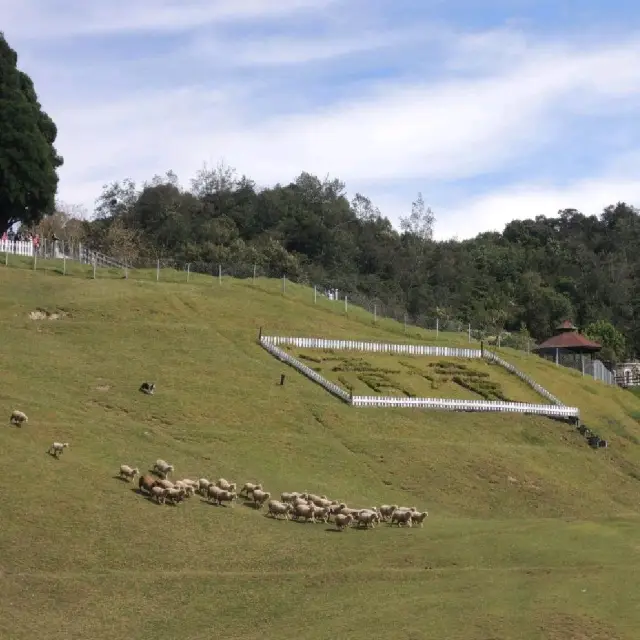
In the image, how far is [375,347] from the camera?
82.5 meters

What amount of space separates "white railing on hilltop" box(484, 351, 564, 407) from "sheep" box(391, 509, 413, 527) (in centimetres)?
3685

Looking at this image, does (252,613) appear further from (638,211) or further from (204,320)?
(638,211)

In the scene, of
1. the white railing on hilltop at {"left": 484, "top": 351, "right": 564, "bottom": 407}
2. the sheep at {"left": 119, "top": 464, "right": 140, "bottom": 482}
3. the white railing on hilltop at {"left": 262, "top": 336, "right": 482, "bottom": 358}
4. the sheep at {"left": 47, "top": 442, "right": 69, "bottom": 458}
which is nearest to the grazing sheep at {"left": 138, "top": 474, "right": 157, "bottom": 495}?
the sheep at {"left": 119, "top": 464, "right": 140, "bottom": 482}

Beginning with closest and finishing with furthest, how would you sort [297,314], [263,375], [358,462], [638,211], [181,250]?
[358,462]
[263,375]
[297,314]
[181,250]
[638,211]

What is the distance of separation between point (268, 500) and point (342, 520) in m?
3.55

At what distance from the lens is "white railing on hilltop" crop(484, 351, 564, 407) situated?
80188 mm

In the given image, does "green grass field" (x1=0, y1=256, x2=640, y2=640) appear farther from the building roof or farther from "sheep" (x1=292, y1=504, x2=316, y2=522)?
the building roof

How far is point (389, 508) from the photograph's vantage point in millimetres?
41594

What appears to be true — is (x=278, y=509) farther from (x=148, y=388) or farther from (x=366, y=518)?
(x=148, y=388)

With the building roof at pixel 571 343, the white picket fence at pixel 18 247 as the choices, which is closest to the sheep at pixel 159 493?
the white picket fence at pixel 18 247

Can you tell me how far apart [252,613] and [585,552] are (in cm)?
1318

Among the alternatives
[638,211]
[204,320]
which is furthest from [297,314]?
[638,211]

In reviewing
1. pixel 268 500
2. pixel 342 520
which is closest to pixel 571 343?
pixel 268 500

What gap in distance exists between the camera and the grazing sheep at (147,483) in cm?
3841
